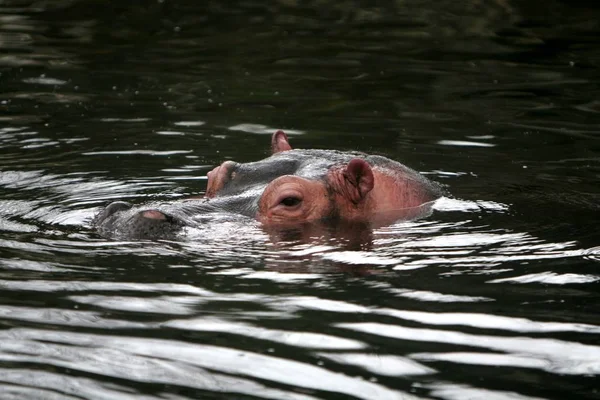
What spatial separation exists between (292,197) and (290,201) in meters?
0.03

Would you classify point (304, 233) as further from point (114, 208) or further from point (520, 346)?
point (520, 346)

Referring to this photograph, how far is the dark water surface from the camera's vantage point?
565 centimetres

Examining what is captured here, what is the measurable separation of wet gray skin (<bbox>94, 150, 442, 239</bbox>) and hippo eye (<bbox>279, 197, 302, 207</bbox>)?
7.0 inches

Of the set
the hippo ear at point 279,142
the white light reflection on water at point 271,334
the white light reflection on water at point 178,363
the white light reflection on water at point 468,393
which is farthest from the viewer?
the hippo ear at point 279,142

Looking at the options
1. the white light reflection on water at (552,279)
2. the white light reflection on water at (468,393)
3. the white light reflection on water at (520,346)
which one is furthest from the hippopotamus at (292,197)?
the white light reflection on water at (468,393)

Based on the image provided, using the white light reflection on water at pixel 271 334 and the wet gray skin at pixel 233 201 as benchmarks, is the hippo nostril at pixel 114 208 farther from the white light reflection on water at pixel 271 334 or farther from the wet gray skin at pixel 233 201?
the white light reflection on water at pixel 271 334

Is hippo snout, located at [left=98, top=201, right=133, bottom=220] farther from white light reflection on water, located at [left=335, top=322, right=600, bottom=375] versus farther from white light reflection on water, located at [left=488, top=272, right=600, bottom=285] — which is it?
white light reflection on water, located at [left=488, top=272, right=600, bottom=285]

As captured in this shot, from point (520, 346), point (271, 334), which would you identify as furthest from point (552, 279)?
point (271, 334)

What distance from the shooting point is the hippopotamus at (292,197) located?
313 inches

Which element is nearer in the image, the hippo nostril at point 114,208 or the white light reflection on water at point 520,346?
the white light reflection on water at point 520,346

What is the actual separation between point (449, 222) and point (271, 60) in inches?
313

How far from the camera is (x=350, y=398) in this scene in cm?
522

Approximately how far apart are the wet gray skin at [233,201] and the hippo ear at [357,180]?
0.19 meters

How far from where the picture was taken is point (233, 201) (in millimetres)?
8484
